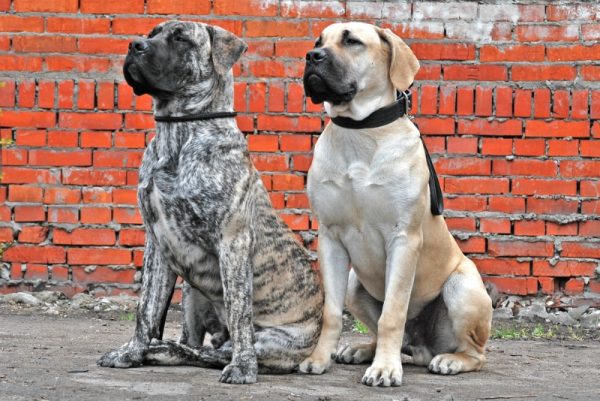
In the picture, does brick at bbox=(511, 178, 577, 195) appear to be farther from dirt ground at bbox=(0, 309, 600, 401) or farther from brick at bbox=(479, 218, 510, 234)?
dirt ground at bbox=(0, 309, 600, 401)

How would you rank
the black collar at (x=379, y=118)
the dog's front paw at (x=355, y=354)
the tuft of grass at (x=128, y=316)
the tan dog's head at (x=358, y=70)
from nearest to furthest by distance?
the tan dog's head at (x=358, y=70) < the black collar at (x=379, y=118) < the dog's front paw at (x=355, y=354) < the tuft of grass at (x=128, y=316)

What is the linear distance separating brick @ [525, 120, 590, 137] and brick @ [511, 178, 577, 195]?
33 cm

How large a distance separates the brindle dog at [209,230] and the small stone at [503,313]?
2.59 metres

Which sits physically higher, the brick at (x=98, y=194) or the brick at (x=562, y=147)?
the brick at (x=562, y=147)

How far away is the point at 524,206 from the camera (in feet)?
24.2

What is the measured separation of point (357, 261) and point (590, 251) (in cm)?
276

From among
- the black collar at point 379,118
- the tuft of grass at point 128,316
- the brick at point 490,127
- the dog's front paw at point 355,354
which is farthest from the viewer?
the brick at point 490,127

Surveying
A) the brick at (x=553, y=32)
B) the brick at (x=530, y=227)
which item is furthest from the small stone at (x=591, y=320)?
the brick at (x=553, y=32)

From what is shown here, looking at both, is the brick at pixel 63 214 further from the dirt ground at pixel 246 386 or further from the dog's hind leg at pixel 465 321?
the dog's hind leg at pixel 465 321

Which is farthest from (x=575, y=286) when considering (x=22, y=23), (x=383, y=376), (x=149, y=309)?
(x=22, y=23)

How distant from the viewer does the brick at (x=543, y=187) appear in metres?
7.38

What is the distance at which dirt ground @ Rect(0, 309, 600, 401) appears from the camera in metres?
4.35

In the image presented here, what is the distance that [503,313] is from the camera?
741cm

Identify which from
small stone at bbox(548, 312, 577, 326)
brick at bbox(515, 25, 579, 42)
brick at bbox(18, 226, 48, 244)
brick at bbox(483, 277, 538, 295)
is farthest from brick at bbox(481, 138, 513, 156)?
brick at bbox(18, 226, 48, 244)
